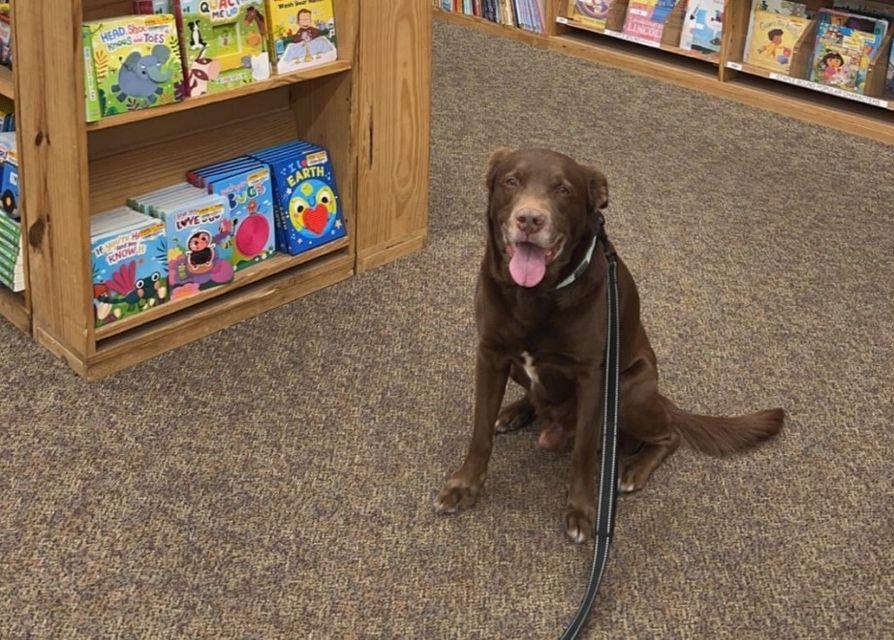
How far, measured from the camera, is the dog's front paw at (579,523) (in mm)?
2027

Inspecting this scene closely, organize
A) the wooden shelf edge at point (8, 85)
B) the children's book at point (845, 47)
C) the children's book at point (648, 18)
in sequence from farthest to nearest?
the children's book at point (648, 18)
the children's book at point (845, 47)
the wooden shelf edge at point (8, 85)

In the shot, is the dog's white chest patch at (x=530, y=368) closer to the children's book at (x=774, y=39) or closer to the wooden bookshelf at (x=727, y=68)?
the wooden bookshelf at (x=727, y=68)

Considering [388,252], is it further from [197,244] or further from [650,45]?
[650,45]

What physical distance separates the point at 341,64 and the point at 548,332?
109 centimetres

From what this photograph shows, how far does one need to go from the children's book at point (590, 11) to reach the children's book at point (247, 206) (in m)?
2.72

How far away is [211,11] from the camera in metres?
2.37

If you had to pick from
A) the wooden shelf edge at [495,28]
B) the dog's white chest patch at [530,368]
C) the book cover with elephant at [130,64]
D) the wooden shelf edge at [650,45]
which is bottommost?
the dog's white chest patch at [530,368]

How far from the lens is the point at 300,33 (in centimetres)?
259

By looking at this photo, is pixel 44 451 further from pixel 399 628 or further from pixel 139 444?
pixel 399 628

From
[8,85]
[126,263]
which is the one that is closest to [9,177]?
[8,85]

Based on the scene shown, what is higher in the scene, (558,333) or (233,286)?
(558,333)

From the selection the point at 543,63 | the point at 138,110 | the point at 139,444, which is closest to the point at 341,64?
the point at 138,110

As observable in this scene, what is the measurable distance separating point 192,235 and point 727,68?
2809 millimetres

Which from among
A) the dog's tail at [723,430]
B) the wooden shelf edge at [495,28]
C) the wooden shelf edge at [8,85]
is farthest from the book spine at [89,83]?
the wooden shelf edge at [495,28]
